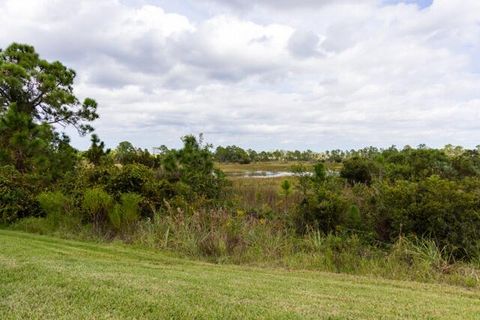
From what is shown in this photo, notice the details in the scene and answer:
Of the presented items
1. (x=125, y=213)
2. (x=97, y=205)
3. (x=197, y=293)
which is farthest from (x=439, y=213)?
(x=97, y=205)

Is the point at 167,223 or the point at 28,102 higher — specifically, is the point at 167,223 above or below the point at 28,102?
below

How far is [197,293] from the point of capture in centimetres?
474

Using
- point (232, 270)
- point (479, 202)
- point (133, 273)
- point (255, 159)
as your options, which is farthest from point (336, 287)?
point (255, 159)

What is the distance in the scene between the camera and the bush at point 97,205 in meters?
10.9

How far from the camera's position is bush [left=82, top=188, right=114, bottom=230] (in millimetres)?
10914

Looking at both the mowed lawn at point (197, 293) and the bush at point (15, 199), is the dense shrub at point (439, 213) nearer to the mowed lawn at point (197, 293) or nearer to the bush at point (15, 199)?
the mowed lawn at point (197, 293)

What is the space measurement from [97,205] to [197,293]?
273 inches

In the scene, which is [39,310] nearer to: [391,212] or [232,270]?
[232,270]

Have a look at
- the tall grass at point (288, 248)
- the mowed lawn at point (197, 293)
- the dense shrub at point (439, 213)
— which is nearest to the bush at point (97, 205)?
the tall grass at point (288, 248)

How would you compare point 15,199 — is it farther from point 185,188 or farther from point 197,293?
point 197,293

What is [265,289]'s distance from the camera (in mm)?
5266

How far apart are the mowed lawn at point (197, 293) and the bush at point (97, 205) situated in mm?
3821

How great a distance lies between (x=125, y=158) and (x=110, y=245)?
10.6 meters

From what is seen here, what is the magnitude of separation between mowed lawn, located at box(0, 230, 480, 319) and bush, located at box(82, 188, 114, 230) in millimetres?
3821
